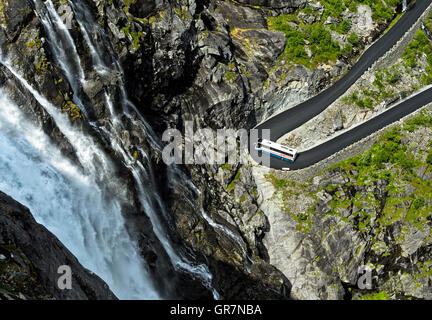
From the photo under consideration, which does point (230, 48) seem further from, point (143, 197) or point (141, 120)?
point (143, 197)

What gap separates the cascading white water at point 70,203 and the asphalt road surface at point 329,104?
29103 millimetres

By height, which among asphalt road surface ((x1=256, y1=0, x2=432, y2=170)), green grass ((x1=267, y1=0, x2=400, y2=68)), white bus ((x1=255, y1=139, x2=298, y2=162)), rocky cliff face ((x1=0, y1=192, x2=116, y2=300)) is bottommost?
rocky cliff face ((x1=0, y1=192, x2=116, y2=300))

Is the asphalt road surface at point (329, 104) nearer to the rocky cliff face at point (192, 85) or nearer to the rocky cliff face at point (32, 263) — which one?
the rocky cliff face at point (192, 85)

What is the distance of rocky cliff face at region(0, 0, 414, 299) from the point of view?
47781mm

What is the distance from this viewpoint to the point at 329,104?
73938 millimetres

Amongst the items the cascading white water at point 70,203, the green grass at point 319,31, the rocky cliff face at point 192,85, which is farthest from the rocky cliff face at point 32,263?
the green grass at point 319,31

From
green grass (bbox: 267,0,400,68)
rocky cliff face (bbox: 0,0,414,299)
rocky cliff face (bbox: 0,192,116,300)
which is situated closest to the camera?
rocky cliff face (bbox: 0,192,116,300)

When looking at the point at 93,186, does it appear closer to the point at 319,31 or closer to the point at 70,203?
the point at 70,203

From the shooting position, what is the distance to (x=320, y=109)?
7350 cm

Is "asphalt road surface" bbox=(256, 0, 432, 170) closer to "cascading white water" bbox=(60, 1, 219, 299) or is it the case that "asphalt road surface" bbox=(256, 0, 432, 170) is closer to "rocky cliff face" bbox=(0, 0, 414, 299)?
"rocky cliff face" bbox=(0, 0, 414, 299)

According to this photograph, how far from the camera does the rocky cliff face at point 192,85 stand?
47781mm

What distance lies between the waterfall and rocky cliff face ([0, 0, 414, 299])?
60 centimetres

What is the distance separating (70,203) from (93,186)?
12.6 feet

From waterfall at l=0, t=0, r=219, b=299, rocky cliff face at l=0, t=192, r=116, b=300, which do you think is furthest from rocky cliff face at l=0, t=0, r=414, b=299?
rocky cliff face at l=0, t=192, r=116, b=300
